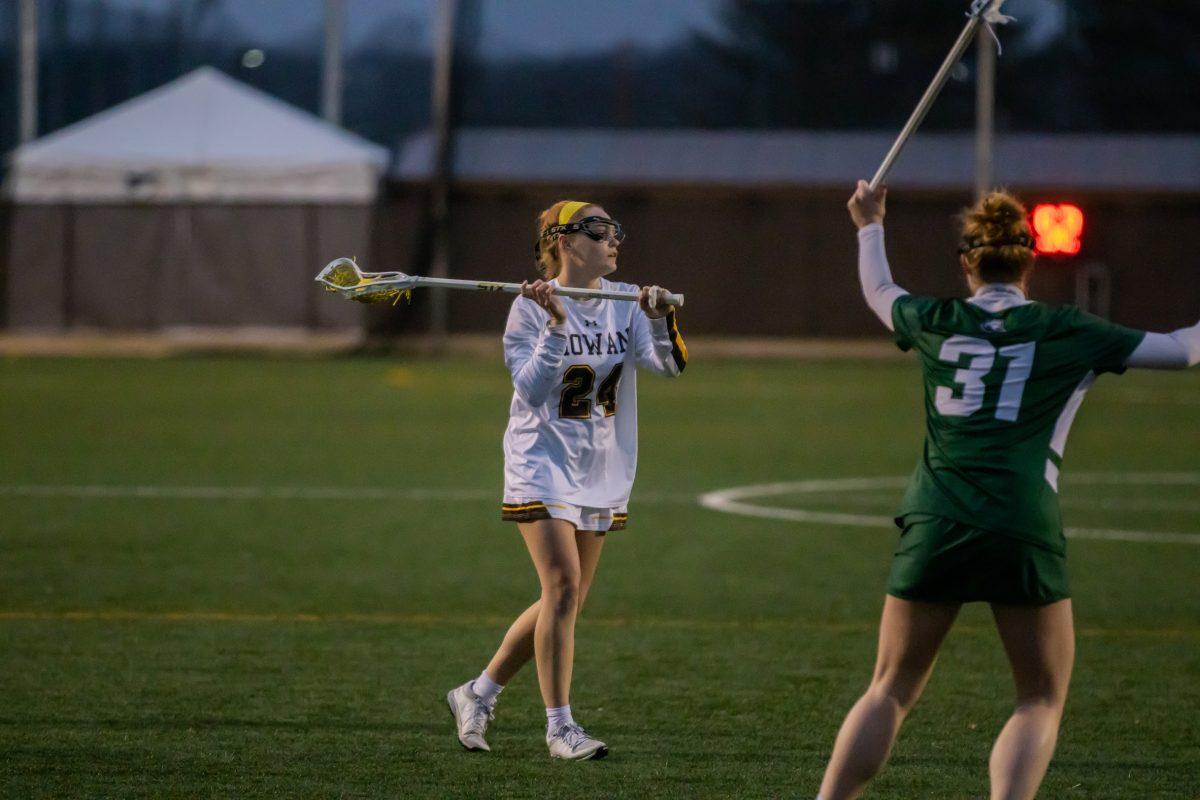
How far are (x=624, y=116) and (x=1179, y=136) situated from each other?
12.6m

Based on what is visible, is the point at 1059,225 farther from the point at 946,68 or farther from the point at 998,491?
the point at 998,491

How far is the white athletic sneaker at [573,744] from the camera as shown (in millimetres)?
5988

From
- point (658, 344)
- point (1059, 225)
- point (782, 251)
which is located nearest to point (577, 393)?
point (658, 344)

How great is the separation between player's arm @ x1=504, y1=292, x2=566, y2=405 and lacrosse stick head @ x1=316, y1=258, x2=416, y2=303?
39cm

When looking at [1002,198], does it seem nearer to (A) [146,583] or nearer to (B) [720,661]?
(B) [720,661]

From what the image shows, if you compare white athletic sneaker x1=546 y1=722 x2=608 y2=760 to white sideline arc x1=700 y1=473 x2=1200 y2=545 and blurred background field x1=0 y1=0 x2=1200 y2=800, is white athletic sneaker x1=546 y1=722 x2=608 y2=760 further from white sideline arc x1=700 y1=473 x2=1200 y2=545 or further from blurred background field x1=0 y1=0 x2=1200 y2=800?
white sideline arc x1=700 y1=473 x2=1200 y2=545

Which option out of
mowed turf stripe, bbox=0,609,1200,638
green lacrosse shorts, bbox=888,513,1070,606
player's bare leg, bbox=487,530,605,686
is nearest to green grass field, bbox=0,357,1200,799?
mowed turf stripe, bbox=0,609,1200,638

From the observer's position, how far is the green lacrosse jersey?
4.55m

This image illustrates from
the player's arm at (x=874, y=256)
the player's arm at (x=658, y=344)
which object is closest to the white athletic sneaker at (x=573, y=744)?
the player's arm at (x=658, y=344)

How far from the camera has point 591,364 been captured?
6023 mm

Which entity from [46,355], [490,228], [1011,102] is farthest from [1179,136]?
[46,355]

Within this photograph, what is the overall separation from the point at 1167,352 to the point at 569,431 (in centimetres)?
220

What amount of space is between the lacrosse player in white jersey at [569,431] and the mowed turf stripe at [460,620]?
93.9 inches

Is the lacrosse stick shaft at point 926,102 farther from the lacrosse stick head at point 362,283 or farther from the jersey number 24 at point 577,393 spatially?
the lacrosse stick head at point 362,283
